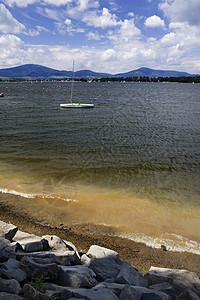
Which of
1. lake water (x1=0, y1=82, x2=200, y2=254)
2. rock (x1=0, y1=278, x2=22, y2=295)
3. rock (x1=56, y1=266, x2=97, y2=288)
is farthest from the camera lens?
lake water (x1=0, y1=82, x2=200, y2=254)

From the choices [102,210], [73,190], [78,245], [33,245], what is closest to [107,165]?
[73,190]

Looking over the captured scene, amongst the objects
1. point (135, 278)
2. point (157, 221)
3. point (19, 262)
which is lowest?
point (157, 221)

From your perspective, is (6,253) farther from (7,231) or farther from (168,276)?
(168,276)

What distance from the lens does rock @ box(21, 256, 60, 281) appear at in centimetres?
545

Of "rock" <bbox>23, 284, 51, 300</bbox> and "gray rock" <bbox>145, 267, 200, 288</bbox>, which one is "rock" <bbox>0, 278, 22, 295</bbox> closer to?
"rock" <bbox>23, 284, 51, 300</bbox>

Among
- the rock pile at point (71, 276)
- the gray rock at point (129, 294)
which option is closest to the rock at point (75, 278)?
the rock pile at point (71, 276)

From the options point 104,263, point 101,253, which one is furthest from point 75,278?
point 101,253

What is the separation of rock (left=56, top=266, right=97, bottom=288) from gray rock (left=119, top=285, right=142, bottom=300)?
967 mm

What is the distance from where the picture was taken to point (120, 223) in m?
10.4

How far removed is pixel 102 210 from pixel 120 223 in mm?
1319

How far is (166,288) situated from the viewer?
570 cm

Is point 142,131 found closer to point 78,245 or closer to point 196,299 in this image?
point 78,245

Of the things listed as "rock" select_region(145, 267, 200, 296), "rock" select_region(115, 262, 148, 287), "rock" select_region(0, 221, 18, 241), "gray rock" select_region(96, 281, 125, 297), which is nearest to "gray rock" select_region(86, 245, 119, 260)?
"rock" select_region(115, 262, 148, 287)

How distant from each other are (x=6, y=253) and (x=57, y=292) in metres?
2.21
